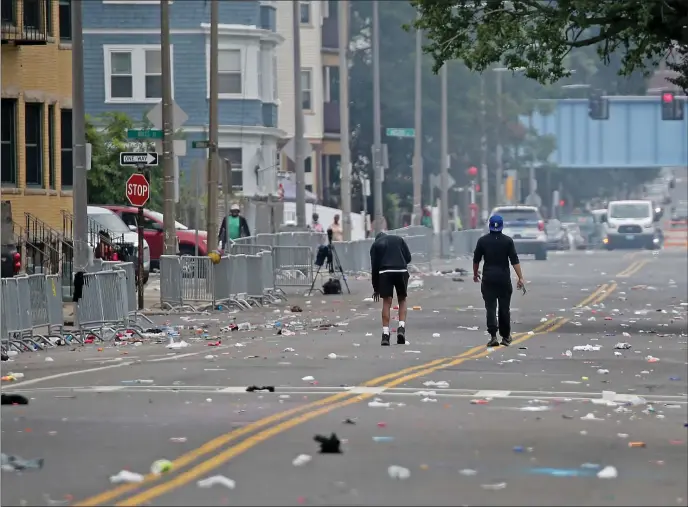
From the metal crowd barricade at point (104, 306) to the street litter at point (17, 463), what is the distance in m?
14.5

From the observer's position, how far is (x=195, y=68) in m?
61.9

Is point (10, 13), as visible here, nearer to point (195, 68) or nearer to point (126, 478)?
point (195, 68)

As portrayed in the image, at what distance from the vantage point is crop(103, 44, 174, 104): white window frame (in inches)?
2386

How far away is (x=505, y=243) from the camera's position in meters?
25.5

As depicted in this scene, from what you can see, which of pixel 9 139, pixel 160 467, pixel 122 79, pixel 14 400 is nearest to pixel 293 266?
pixel 9 139

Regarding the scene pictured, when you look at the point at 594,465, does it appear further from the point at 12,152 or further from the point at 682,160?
the point at 682,160

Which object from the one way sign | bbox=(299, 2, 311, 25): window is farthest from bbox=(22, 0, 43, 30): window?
bbox=(299, 2, 311, 25): window

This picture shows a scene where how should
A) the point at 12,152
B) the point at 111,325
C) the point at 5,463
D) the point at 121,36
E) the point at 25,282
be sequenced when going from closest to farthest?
1. the point at 5,463
2. the point at 25,282
3. the point at 111,325
4. the point at 12,152
5. the point at 121,36

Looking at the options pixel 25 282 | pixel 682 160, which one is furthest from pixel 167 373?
pixel 682 160

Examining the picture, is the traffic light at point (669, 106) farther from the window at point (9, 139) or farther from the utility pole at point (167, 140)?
the window at point (9, 139)

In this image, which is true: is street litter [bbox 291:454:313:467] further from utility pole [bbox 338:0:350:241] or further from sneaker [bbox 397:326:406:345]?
utility pole [bbox 338:0:350:241]

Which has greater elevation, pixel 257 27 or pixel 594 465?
pixel 257 27

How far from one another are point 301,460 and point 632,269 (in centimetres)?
4360

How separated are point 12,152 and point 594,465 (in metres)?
28.2
